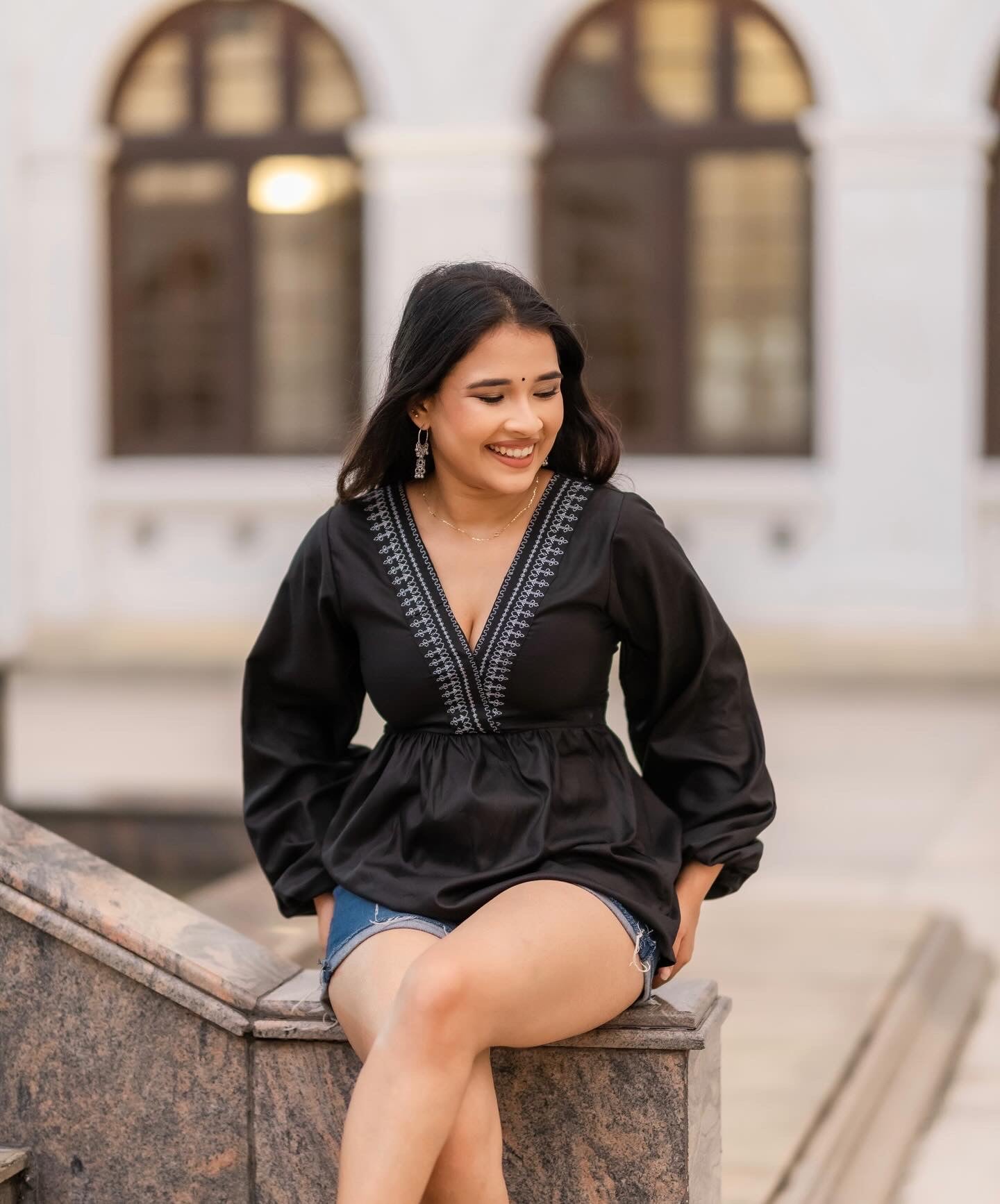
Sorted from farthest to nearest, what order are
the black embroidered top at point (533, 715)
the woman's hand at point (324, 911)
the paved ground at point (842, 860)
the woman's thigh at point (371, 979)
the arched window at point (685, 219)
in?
the arched window at point (685, 219) < the paved ground at point (842, 860) < the woman's hand at point (324, 911) < the black embroidered top at point (533, 715) < the woman's thigh at point (371, 979)

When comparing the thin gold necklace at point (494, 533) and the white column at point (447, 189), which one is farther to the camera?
the white column at point (447, 189)

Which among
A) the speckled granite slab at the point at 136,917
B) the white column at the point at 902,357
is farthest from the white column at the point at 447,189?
the speckled granite slab at the point at 136,917

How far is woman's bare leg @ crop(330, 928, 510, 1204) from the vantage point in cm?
262

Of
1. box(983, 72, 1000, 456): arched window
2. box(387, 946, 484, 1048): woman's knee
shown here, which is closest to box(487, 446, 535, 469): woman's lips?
box(387, 946, 484, 1048): woman's knee

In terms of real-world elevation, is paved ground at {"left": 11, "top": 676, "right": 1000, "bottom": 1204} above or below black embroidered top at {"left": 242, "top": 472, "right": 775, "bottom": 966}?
below

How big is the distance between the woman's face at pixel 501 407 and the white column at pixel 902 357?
1066cm

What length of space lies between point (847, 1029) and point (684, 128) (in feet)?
32.2

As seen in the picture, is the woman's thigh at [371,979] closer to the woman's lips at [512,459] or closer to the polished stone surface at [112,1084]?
the polished stone surface at [112,1084]

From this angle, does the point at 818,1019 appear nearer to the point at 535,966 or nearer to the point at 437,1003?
the point at 535,966

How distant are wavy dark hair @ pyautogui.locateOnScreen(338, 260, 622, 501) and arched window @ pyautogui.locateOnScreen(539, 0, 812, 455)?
10655 millimetres

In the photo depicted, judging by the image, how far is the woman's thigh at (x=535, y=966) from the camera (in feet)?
8.52

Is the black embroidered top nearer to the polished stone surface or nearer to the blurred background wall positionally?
the polished stone surface

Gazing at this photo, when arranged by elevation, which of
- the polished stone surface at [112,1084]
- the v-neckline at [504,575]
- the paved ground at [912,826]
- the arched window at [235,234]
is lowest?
the paved ground at [912,826]

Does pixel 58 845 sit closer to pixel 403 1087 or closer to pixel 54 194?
pixel 403 1087
